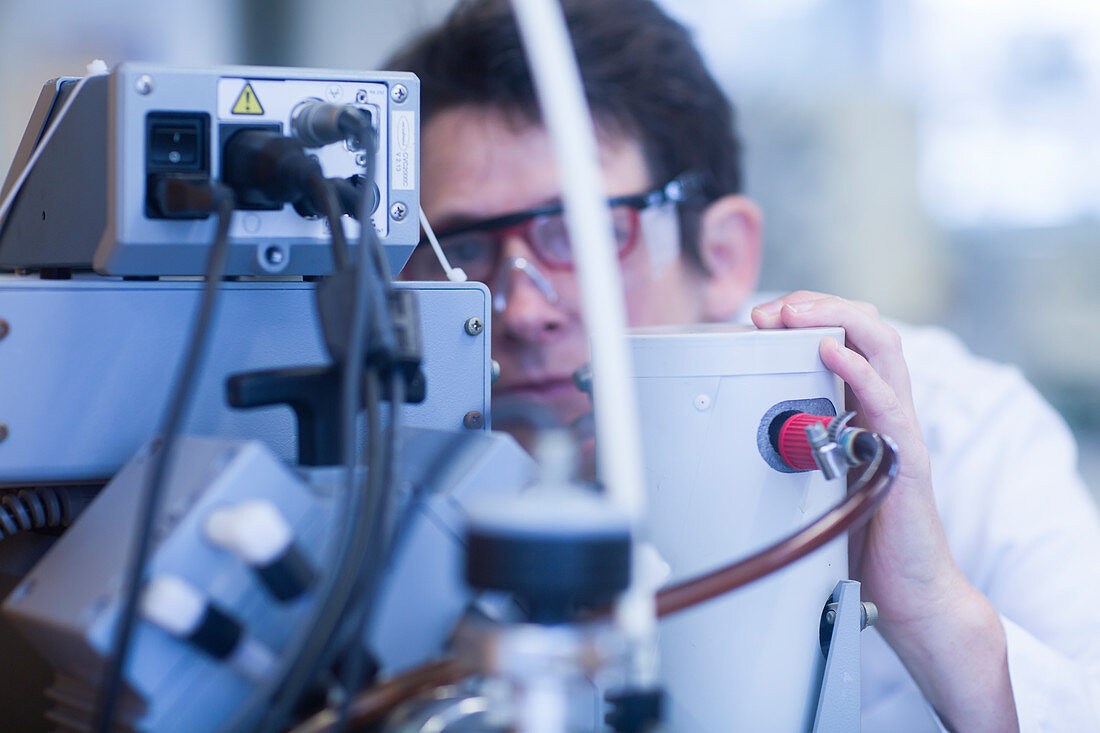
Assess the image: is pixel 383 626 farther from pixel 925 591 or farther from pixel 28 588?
pixel 925 591

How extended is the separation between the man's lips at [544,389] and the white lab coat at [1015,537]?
1.52ft

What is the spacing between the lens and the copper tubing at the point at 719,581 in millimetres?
315

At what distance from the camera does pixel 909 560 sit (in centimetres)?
62

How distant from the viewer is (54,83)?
58 centimetres

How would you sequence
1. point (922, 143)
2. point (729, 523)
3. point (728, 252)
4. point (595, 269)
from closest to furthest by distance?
point (595, 269)
point (729, 523)
point (728, 252)
point (922, 143)

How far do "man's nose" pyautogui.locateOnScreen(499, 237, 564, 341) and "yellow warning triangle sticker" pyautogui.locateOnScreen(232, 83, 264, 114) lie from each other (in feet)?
1.71

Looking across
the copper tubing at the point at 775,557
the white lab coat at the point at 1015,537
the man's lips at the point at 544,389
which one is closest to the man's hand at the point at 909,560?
the white lab coat at the point at 1015,537

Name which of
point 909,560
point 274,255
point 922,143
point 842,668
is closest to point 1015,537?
point 909,560

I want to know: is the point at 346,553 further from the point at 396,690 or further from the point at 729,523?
the point at 729,523

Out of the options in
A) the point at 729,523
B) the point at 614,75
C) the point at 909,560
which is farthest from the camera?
the point at 614,75

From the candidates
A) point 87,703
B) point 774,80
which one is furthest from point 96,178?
point 774,80

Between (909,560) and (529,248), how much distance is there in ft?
1.80

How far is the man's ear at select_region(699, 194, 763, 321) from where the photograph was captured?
1271mm

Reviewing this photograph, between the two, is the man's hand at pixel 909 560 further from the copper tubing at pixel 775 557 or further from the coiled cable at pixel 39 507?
the coiled cable at pixel 39 507
